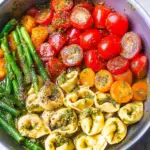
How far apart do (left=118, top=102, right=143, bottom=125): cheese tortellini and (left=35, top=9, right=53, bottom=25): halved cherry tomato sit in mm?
1015

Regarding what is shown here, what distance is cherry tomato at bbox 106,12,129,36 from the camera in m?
3.56

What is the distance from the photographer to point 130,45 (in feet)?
11.6

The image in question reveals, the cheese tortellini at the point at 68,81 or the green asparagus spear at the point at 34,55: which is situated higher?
the green asparagus spear at the point at 34,55

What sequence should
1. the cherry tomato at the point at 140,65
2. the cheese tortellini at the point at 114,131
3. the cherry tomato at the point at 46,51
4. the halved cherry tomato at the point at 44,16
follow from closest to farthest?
the cheese tortellini at the point at 114,131
the cherry tomato at the point at 140,65
the cherry tomato at the point at 46,51
the halved cherry tomato at the point at 44,16

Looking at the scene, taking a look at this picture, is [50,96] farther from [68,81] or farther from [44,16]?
[44,16]

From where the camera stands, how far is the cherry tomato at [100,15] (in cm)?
366

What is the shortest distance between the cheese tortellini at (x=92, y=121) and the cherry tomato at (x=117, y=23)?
66 cm

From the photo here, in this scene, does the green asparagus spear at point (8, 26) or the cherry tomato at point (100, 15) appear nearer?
the cherry tomato at point (100, 15)

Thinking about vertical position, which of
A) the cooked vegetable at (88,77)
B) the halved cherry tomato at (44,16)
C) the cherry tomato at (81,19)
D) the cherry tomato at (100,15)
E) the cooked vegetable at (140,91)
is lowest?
the cooked vegetable at (140,91)

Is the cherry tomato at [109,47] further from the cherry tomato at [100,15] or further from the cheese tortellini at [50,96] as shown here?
the cheese tortellini at [50,96]

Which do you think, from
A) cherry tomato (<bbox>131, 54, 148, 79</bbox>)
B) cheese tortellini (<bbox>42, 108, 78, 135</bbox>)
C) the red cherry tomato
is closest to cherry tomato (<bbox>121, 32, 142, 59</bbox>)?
cherry tomato (<bbox>131, 54, 148, 79</bbox>)

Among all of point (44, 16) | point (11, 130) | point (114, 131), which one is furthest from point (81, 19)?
point (11, 130)

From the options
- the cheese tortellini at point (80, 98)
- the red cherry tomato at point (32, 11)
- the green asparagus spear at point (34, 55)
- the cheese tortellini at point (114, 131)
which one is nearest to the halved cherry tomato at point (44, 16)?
the red cherry tomato at point (32, 11)

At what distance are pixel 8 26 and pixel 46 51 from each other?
427 mm
